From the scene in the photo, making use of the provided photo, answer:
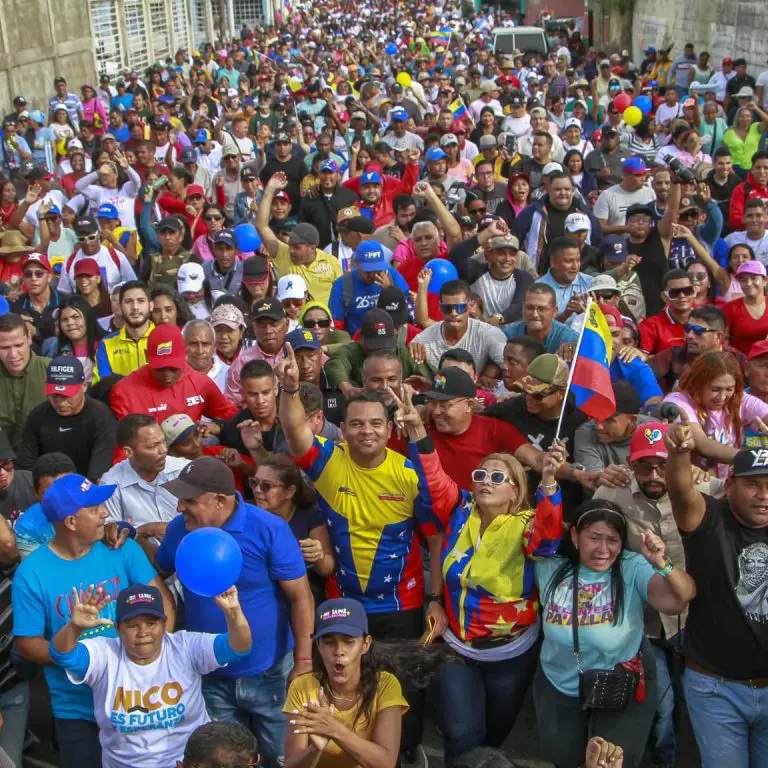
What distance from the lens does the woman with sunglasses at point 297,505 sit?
5.34m

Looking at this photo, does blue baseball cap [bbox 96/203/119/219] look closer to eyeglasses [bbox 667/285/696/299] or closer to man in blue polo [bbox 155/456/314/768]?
eyeglasses [bbox 667/285/696/299]

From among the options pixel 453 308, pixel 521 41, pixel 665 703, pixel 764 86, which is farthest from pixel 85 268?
pixel 521 41

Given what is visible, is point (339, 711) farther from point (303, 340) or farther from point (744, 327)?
point (744, 327)

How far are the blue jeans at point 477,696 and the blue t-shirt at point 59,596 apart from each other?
59.5 inches

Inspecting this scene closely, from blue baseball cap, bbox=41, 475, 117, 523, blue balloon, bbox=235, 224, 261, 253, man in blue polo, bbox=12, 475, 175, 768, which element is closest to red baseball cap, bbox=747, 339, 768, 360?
man in blue polo, bbox=12, 475, 175, 768

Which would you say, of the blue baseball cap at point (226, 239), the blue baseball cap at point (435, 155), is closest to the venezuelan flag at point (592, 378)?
the blue baseball cap at point (226, 239)

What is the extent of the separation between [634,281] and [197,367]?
140 inches

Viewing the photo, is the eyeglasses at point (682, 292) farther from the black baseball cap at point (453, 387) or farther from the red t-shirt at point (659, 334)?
the black baseball cap at point (453, 387)

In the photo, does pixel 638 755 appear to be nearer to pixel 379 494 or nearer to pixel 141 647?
pixel 379 494

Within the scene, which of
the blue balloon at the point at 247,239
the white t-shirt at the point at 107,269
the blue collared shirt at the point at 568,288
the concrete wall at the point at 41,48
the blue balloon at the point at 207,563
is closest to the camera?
the blue balloon at the point at 207,563

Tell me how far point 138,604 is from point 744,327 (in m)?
4.80

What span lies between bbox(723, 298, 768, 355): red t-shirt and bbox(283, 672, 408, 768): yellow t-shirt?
4.22m

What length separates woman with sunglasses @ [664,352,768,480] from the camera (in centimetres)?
569

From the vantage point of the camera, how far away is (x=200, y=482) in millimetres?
4758
